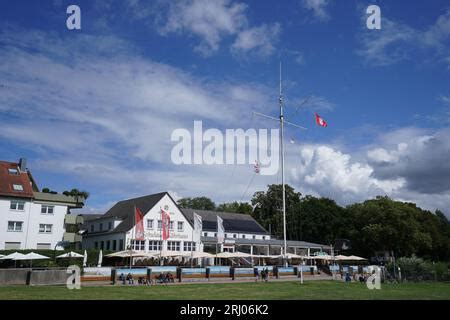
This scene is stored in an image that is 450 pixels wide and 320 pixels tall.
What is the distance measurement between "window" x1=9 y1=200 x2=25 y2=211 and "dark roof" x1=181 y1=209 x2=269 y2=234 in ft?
96.8

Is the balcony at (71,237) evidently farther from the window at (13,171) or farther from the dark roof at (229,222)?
the dark roof at (229,222)

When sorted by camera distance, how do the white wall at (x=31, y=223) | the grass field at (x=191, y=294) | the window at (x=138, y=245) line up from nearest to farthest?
1. the grass field at (x=191, y=294)
2. the white wall at (x=31, y=223)
3. the window at (x=138, y=245)

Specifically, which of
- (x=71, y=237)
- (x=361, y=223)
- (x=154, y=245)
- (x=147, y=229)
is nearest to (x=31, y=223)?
(x=71, y=237)

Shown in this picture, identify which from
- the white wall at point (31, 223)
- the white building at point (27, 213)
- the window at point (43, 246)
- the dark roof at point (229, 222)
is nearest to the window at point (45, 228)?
the white building at point (27, 213)

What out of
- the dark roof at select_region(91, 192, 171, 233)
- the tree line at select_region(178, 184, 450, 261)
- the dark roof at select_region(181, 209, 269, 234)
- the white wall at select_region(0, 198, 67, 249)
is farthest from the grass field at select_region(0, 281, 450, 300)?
the tree line at select_region(178, 184, 450, 261)

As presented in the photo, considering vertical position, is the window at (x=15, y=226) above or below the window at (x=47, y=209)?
below

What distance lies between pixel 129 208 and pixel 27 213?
17.1 m

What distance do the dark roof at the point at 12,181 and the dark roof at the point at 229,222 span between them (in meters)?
28.6

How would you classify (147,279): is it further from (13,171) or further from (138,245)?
(13,171)

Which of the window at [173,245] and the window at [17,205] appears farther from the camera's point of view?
the window at [173,245]

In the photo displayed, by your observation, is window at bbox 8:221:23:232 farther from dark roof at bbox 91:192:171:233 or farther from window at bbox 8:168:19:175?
dark roof at bbox 91:192:171:233

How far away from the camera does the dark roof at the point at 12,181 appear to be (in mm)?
55031
